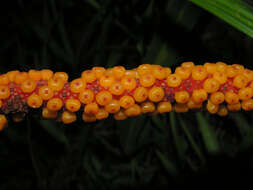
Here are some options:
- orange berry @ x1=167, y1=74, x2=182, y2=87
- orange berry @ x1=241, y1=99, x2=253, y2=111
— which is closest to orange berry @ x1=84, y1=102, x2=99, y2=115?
orange berry @ x1=167, y1=74, x2=182, y2=87

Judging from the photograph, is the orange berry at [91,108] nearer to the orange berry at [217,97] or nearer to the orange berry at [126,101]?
the orange berry at [126,101]

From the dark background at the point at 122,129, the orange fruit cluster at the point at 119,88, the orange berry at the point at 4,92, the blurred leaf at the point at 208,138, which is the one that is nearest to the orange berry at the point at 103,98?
the orange fruit cluster at the point at 119,88

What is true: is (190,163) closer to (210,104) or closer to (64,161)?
(64,161)

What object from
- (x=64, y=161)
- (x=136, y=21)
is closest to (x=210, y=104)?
(x=136, y=21)

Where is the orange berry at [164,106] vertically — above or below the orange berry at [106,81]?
below

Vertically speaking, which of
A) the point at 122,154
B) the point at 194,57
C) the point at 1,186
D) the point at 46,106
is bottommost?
the point at 1,186

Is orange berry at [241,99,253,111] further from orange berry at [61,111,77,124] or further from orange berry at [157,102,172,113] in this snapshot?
orange berry at [61,111,77,124]

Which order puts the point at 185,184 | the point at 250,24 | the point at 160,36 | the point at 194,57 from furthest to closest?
the point at 185,184
the point at 194,57
the point at 160,36
the point at 250,24
